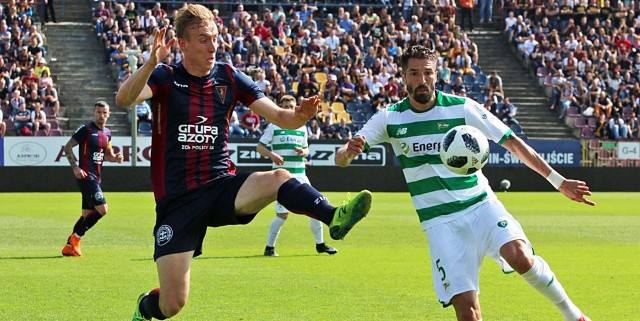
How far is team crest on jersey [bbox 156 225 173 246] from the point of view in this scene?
7.96 meters

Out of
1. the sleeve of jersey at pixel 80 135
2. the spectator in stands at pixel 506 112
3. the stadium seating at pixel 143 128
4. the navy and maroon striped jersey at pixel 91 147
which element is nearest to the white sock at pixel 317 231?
the navy and maroon striped jersey at pixel 91 147

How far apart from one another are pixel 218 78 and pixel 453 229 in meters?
2.08

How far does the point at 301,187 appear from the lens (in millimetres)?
7516

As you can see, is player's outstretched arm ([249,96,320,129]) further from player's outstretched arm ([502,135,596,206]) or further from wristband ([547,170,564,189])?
wristband ([547,170,564,189])

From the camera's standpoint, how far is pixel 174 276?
798cm

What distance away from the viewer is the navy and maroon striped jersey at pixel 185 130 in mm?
8008

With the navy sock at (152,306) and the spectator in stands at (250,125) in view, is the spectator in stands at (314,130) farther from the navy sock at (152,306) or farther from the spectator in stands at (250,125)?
the navy sock at (152,306)

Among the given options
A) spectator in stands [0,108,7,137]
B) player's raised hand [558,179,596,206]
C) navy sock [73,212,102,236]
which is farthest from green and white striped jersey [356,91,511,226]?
spectator in stands [0,108,7,137]

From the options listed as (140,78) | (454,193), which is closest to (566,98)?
(454,193)

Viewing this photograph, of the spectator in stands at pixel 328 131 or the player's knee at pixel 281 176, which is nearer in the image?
the player's knee at pixel 281 176

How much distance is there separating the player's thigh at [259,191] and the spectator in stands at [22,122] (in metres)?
28.2

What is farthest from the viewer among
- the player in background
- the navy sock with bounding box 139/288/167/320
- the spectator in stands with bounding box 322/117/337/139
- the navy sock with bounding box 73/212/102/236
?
the spectator in stands with bounding box 322/117/337/139

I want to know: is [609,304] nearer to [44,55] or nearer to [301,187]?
[301,187]

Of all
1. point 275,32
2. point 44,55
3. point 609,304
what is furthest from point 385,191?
point 609,304
